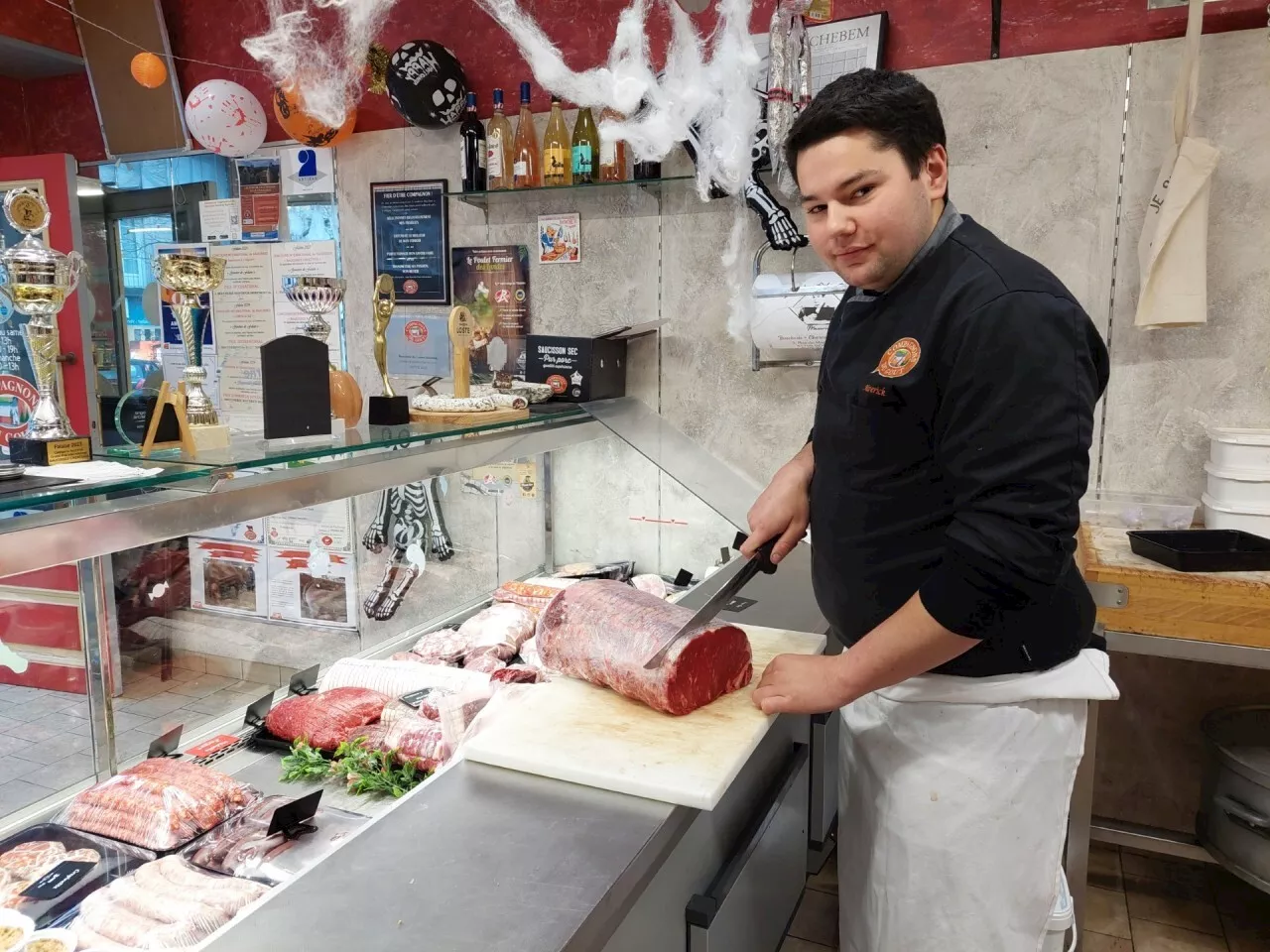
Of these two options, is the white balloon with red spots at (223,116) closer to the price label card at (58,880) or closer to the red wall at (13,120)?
the red wall at (13,120)

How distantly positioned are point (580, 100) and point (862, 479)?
2.67 meters

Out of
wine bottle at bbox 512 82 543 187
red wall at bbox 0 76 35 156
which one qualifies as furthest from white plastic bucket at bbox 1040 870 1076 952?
red wall at bbox 0 76 35 156

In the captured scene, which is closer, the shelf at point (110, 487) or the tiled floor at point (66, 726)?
the shelf at point (110, 487)

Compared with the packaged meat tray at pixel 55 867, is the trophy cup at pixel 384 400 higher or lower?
higher

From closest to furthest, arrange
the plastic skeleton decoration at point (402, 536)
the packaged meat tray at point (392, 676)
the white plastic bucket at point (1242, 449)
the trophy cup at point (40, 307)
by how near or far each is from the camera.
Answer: the trophy cup at point (40, 307)
the packaged meat tray at point (392, 676)
the plastic skeleton decoration at point (402, 536)
the white plastic bucket at point (1242, 449)

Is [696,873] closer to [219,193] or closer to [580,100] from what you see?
[580,100]

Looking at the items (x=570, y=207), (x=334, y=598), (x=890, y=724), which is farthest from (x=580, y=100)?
(x=890, y=724)

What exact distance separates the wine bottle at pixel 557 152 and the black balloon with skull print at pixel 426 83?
0.46 metres

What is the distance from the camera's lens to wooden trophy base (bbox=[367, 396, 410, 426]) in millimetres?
2395

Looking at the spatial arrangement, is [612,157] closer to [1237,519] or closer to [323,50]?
[323,50]

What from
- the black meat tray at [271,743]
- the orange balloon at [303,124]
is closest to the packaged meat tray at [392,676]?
the black meat tray at [271,743]

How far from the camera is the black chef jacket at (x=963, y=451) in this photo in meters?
1.25

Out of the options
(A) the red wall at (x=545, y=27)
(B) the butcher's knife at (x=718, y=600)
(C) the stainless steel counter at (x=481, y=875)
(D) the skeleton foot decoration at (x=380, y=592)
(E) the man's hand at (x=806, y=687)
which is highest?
(A) the red wall at (x=545, y=27)

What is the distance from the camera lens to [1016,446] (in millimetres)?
1249
